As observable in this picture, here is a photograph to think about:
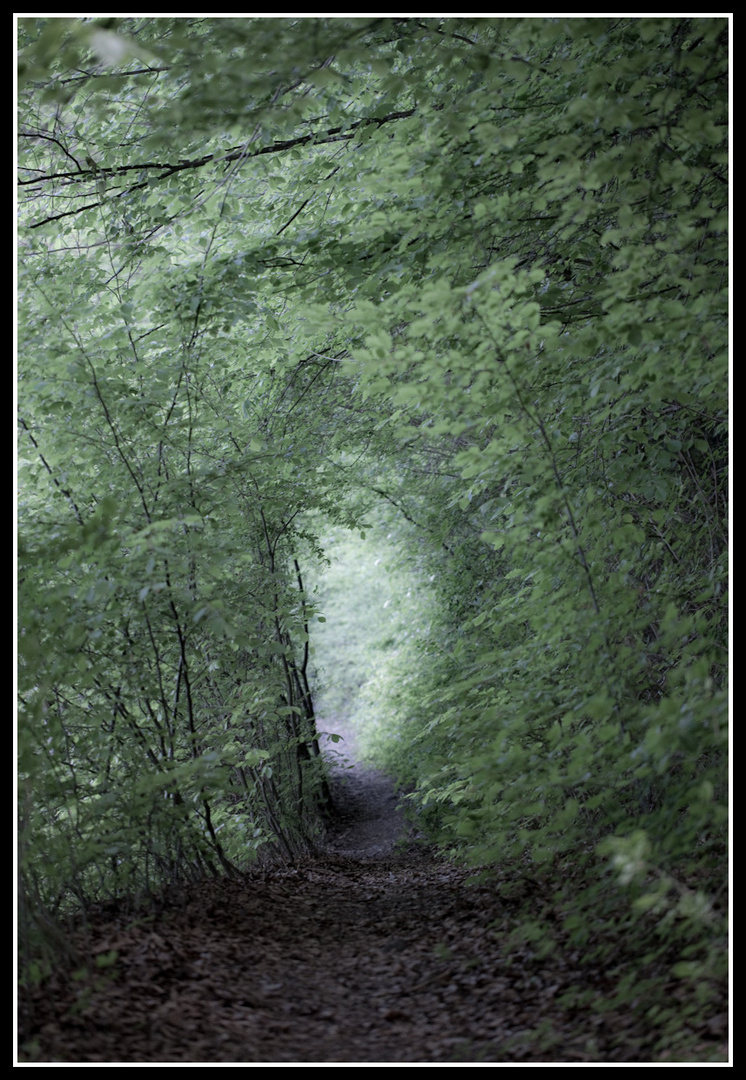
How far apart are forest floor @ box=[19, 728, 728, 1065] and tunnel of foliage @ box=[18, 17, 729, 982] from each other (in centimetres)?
31

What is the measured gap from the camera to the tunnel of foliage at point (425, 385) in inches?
164

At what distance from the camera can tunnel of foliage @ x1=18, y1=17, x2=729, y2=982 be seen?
4176 mm

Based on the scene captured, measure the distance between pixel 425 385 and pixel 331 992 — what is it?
3209mm

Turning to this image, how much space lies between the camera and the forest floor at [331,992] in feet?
10.7

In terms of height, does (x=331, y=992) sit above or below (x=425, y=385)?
below

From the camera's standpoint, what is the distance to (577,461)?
5.86 m

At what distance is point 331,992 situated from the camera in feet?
13.6

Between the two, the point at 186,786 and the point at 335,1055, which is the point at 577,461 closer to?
the point at 186,786

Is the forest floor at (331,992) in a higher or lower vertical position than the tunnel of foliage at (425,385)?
lower

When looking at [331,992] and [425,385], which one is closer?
[331,992]

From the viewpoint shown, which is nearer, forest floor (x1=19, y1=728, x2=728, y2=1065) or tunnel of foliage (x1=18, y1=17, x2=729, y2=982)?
forest floor (x1=19, y1=728, x2=728, y2=1065)

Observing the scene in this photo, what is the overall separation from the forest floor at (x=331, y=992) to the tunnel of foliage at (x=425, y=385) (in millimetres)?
311

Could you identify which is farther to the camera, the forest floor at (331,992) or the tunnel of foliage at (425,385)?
the tunnel of foliage at (425,385)

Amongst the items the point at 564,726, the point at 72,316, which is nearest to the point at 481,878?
the point at 564,726
